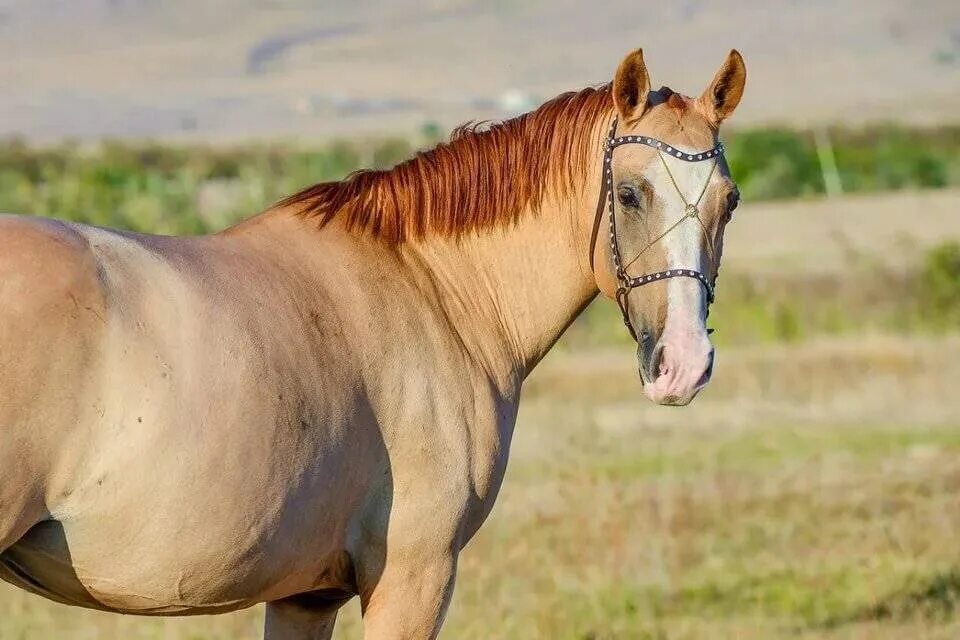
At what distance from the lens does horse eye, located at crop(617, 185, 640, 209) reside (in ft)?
15.3

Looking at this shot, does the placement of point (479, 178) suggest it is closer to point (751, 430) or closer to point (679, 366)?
point (679, 366)

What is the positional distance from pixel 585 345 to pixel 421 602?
14162 mm

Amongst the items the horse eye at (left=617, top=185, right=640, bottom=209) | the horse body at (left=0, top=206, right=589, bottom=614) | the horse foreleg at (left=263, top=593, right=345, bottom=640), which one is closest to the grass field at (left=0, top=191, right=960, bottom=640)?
the horse foreleg at (left=263, top=593, right=345, bottom=640)

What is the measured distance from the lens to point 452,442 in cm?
Result: 457

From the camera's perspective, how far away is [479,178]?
16.4 ft

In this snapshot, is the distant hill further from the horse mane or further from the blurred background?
the horse mane

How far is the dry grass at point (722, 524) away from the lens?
7.30 m

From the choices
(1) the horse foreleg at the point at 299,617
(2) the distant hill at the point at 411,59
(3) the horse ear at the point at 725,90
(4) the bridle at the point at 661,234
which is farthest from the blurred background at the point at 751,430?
(2) the distant hill at the point at 411,59

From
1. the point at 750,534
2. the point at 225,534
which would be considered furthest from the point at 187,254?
the point at 750,534

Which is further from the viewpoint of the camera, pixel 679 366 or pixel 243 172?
pixel 243 172

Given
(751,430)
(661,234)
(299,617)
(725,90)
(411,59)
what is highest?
(725,90)

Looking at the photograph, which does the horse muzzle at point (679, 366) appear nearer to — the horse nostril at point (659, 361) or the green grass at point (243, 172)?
the horse nostril at point (659, 361)

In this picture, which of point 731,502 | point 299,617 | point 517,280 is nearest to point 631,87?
point 517,280

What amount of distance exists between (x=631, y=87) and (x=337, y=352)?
126cm
